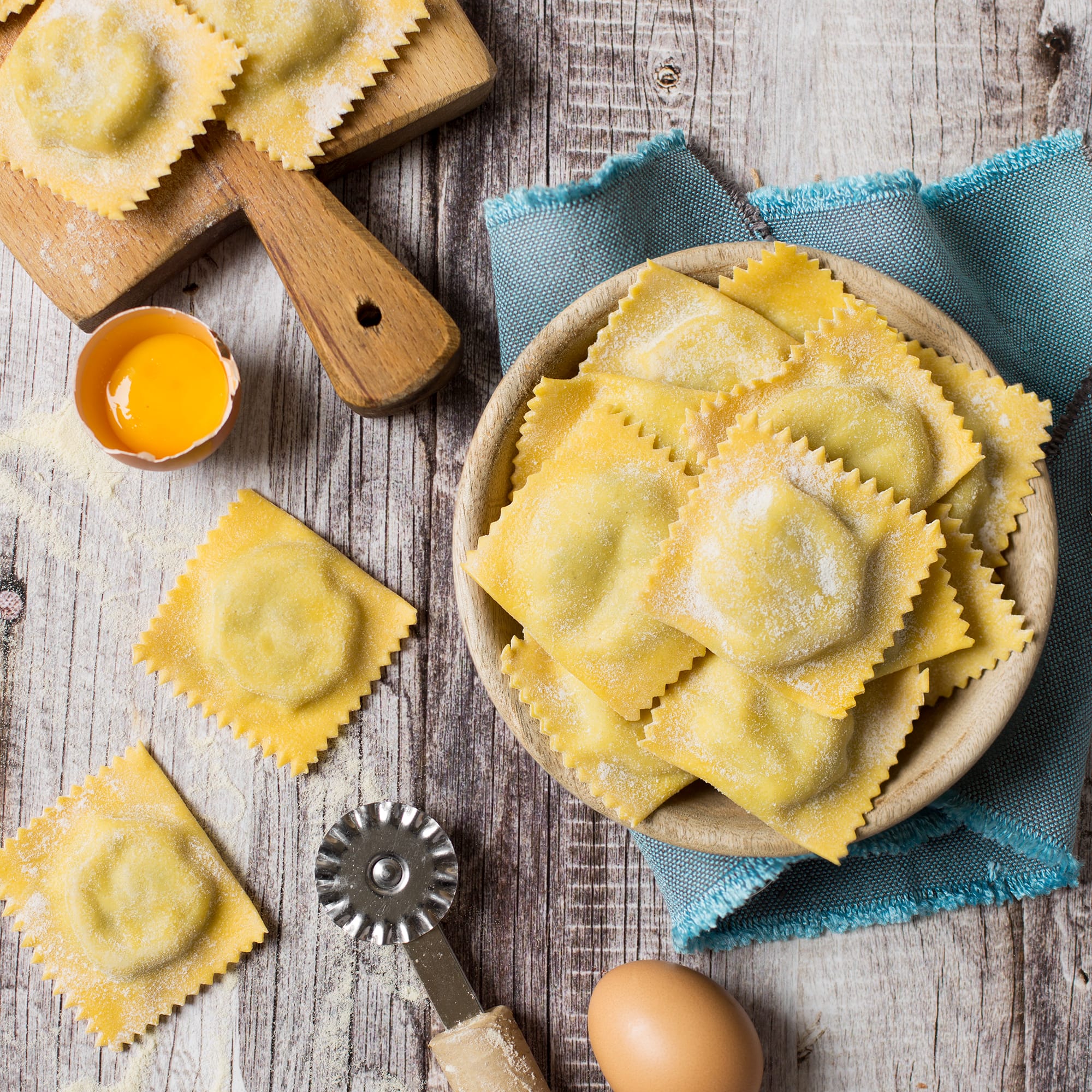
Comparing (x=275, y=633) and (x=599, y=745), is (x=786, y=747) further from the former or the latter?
(x=275, y=633)

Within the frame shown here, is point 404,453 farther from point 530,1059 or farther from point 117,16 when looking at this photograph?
point 530,1059

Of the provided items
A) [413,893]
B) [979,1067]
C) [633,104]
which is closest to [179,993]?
[413,893]

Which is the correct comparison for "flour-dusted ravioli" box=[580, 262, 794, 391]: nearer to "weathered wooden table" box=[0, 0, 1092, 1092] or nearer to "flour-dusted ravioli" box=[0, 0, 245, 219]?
"weathered wooden table" box=[0, 0, 1092, 1092]

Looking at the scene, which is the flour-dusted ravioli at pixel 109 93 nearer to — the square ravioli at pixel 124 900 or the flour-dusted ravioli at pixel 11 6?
the flour-dusted ravioli at pixel 11 6

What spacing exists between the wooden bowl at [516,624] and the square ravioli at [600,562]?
0.07 meters

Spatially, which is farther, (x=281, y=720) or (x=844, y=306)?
(x=281, y=720)

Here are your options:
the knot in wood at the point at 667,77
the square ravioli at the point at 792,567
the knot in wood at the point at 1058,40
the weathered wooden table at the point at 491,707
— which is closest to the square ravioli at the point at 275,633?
the weathered wooden table at the point at 491,707

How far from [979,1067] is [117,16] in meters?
2.34

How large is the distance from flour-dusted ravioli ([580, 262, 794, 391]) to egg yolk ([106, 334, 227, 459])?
2.29 feet

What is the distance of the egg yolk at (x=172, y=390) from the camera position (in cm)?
165

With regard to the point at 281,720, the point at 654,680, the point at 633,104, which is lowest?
the point at 281,720

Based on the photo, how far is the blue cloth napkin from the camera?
5.13 ft

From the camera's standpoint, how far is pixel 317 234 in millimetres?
1619

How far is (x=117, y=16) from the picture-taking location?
1.55 m
